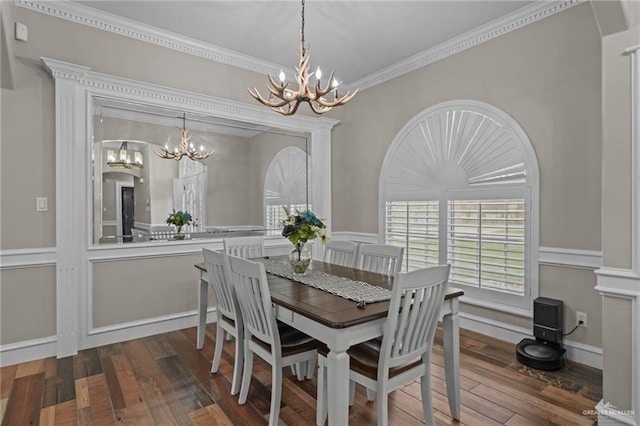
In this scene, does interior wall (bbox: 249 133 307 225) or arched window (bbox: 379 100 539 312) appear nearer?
arched window (bbox: 379 100 539 312)

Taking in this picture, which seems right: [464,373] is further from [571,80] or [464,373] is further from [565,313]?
[571,80]

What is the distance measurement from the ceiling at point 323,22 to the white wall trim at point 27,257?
219 cm

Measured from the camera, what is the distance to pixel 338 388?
5.39ft

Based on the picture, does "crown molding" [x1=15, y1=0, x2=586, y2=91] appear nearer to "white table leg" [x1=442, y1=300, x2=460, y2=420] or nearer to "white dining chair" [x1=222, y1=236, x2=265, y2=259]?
"white dining chair" [x1=222, y1=236, x2=265, y2=259]

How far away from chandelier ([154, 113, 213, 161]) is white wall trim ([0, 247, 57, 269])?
1348 millimetres

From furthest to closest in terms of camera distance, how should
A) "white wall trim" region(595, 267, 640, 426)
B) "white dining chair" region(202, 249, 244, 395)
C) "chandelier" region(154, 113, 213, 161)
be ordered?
1. "chandelier" region(154, 113, 213, 161)
2. "white dining chair" region(202, 249, 244, 395)
3. "white wall trim" region(595, 267, 640, 426)

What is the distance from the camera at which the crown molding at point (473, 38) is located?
296 centimetres

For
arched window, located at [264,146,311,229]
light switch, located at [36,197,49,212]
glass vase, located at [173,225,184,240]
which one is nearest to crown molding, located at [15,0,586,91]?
arched window, located at [264,146,311,229]

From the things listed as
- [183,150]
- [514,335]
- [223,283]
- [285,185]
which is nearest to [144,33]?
[183,150]

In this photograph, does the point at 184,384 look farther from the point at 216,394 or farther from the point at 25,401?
the point at 25,401

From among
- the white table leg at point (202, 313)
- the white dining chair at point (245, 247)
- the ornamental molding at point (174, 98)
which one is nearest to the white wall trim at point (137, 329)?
the white table leg at point (202, 313)

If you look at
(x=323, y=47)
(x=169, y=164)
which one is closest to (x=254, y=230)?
(x=169, y=164)

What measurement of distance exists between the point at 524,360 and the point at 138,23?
4.61 metres

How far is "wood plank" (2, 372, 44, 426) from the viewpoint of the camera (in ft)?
6.93
